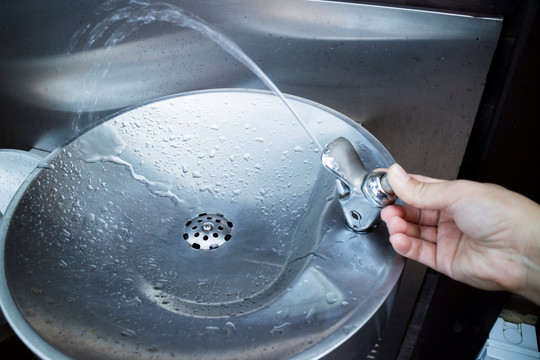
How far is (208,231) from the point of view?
74cm

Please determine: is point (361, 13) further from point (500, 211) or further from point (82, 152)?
point (82, 152)

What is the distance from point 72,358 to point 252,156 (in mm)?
418

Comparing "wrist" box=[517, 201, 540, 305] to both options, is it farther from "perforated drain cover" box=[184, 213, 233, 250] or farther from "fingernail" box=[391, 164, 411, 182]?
"perforated drain cover" box=[184, 213, 233, 250]

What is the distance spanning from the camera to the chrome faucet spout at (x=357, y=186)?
1.97ft

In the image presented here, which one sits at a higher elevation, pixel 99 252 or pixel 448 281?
pixel 99 252

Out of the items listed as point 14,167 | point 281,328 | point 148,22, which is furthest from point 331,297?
point 14,167

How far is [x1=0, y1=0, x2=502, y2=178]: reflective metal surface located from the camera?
31.4 inches

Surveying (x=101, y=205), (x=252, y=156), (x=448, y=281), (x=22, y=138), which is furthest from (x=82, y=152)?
(x=448, y=281)

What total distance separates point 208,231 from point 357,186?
0.83 ft

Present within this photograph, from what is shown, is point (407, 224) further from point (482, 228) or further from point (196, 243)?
point (196, 243)

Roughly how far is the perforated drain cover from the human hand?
0.25 m

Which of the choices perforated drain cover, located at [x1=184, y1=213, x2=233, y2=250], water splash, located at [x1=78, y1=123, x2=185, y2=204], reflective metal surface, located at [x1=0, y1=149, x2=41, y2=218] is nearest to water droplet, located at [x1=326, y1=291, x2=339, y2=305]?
perforated drain cover, located at [x1=184, y1=213, x2=233, y2=250]

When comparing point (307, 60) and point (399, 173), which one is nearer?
point (399, 173)

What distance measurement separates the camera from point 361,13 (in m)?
0.79
